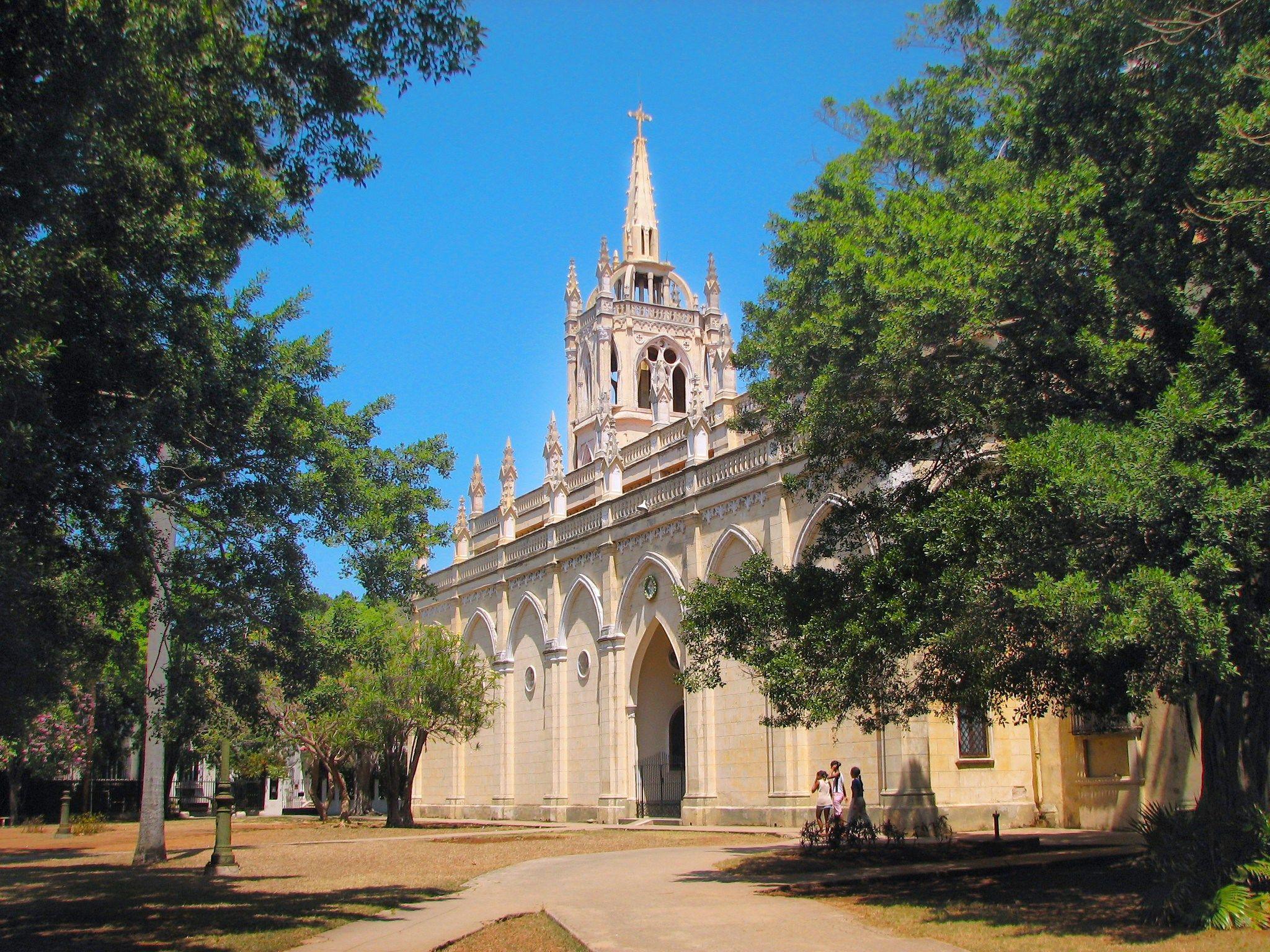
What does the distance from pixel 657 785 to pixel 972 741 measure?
12576 millimetres

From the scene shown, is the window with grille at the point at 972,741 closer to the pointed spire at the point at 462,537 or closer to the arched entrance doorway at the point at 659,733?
the arched entrance doorway at the point at 659,733

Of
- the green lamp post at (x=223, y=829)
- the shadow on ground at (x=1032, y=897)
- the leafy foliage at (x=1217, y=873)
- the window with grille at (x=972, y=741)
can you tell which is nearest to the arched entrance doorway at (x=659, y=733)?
the window with grille at (x=972, y=741)

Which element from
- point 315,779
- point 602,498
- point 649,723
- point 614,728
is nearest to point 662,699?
point 649,723

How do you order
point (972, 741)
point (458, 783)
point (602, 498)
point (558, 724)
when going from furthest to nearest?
point (458, 783) < point (602, 498) < point (558, 724) < point (972, 741)

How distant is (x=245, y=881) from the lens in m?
17.4

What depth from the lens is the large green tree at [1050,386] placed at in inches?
428

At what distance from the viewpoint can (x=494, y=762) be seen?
41.5m

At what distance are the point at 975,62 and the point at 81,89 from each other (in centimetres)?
1205

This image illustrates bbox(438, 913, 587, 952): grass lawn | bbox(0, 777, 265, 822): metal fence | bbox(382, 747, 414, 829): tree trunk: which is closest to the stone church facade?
bbox(382, 747, 414, 829): tree trunk

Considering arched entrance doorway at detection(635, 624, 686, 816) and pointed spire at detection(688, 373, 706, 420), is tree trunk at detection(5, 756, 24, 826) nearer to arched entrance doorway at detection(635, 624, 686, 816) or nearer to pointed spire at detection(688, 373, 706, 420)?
arched entrance doorway at detection(635, 624, 686, 816)

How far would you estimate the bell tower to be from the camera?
55594 millimetres

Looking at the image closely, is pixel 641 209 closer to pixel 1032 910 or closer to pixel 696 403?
pixel 696 403

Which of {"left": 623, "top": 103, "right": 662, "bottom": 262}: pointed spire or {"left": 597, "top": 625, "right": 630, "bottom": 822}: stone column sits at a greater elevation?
{"left": 623, "top": 103, "right": 662, "bottom": 262}: pointed spire

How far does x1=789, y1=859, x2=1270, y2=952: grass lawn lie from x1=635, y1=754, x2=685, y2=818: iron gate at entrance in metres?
18.2
